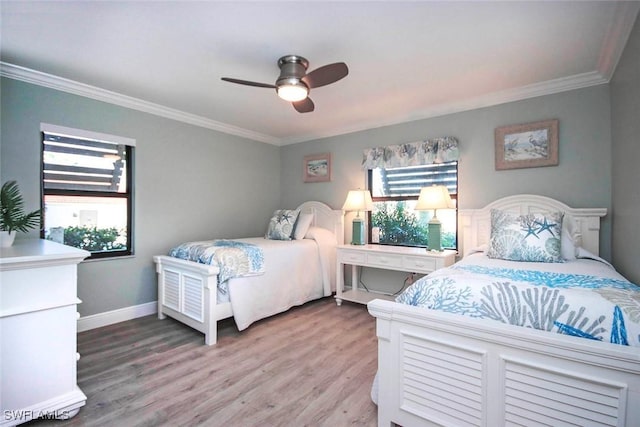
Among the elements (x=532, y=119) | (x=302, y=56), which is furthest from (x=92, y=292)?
(x=532, y=119)

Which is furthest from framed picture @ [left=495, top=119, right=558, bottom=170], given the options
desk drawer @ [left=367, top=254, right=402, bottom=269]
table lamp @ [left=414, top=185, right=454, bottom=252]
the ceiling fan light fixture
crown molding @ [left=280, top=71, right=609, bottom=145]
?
the ceiling fan light fixture

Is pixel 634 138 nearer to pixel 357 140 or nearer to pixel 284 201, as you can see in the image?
pixel 357 140

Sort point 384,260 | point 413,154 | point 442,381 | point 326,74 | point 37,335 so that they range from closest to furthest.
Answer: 1. point 442,381
2. point 37,335
3. point 326,74
4. point 384,260
5. point 413,154

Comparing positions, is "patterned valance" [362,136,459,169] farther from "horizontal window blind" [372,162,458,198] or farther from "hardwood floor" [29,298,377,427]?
"hardwood floor" [29,298,377,427]

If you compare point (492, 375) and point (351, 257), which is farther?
point (351, 257)

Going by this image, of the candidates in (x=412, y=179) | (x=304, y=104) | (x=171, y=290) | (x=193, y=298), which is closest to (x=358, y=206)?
(x=412, y=179)

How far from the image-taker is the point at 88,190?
3.02 m

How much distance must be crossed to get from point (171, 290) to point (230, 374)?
134 centimetres

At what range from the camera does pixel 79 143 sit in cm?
296


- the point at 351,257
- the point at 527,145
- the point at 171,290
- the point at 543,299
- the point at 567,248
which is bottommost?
the point at 171,290

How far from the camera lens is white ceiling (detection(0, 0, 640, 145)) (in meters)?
1.78

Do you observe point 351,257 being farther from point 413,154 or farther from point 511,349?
point 511,349

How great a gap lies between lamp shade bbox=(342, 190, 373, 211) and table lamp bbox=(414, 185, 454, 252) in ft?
2.44

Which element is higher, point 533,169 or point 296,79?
point 296,79
